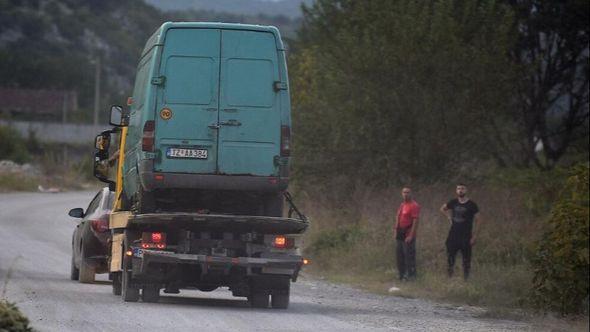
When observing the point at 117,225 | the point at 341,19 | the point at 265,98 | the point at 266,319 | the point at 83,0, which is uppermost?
the point at 83,0

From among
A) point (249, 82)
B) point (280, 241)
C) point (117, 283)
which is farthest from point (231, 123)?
point (117, 283)

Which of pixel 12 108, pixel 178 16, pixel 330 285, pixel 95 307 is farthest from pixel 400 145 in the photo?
pixel 178 16

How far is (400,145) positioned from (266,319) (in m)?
16.4

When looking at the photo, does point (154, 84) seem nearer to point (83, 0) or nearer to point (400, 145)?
point (400, 145)

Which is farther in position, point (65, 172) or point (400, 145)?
point (65, 172)

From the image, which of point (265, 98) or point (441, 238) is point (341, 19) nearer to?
point (441, 238)

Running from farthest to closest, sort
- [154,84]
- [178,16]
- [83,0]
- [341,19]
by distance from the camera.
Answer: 1. [178,16]
2. [83,0]
3. [341,19]
4. [154,84]

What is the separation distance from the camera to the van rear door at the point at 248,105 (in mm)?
15891

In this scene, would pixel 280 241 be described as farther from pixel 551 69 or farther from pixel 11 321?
pixel 551 69

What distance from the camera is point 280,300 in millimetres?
16547

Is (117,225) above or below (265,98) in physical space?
below

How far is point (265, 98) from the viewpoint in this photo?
52.9 feet

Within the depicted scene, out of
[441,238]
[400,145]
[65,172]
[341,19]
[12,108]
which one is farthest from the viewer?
[12,108]

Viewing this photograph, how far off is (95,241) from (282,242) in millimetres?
4486
